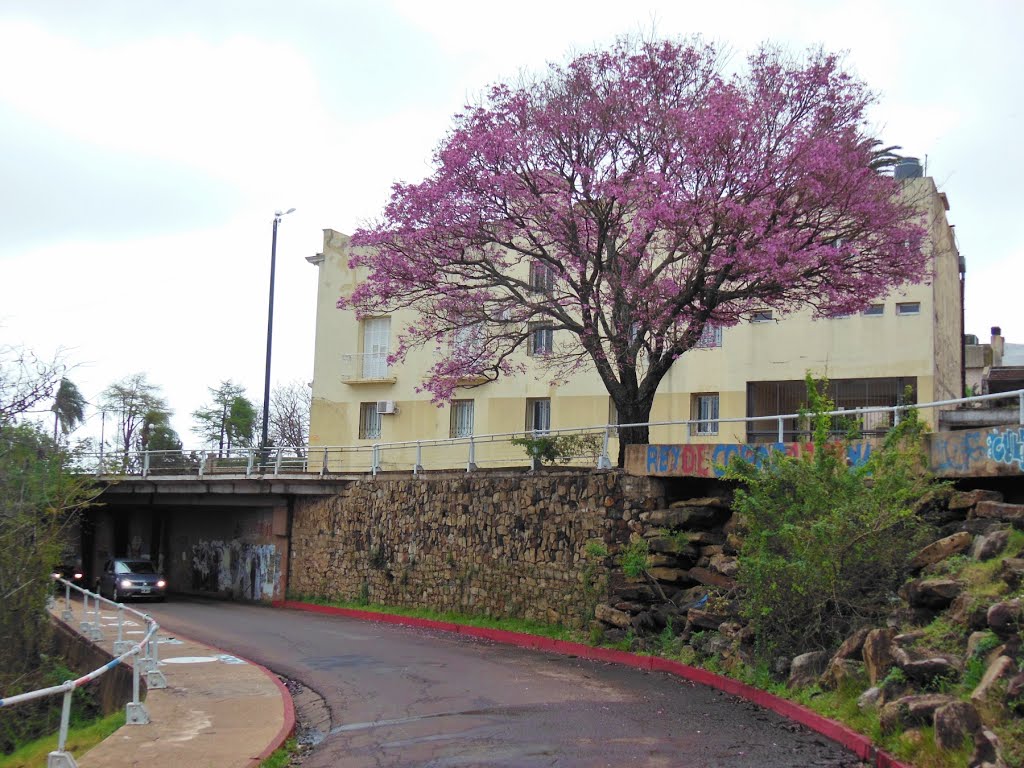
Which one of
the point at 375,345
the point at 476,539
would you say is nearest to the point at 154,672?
the point at 476,539

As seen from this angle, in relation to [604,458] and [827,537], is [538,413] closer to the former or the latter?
[604,458]

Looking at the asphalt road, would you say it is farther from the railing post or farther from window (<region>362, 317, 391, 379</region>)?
window (<region>362, 317, 391, 379</region>)

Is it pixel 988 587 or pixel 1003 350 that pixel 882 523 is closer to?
pixel 988 587

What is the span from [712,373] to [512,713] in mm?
17940

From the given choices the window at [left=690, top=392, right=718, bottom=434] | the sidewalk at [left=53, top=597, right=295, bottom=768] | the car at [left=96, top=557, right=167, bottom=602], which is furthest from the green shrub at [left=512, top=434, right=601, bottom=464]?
the car at [left=96, top=557, right=167, bottom=602]

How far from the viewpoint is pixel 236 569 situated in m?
33.3

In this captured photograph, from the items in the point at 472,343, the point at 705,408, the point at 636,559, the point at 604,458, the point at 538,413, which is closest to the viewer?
the point at 636,559

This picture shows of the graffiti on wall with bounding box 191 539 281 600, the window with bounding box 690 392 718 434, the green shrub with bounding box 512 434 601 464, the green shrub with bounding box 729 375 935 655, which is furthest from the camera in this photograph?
the graffiti on wall with bounding box 191 539 281 600

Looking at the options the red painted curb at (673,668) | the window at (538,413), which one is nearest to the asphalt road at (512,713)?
the red painted curb at (673,668)

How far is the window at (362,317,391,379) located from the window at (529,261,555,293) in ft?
26.1

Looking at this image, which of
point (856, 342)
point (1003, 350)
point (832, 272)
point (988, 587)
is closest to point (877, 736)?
point (988, 587)

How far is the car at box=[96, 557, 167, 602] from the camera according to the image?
30438 mm

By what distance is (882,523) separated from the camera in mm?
11766

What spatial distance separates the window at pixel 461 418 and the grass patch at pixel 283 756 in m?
22.5
